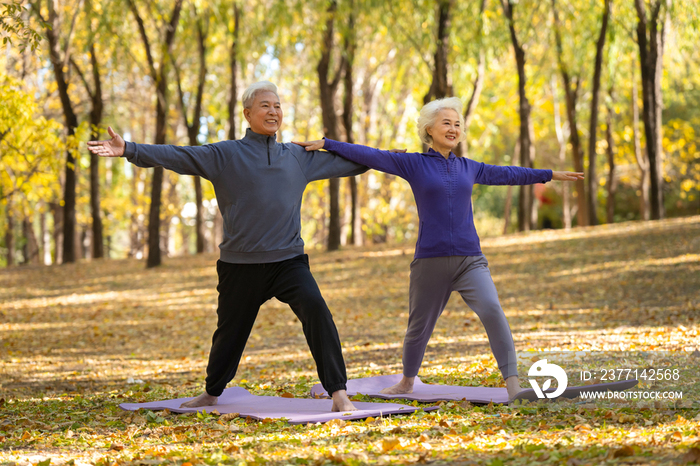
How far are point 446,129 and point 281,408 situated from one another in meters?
2.24

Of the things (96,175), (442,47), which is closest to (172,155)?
(442,47)

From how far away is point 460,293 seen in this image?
14.8ft

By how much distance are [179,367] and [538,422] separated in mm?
4988

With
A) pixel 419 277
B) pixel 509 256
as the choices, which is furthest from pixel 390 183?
pixel 419 277

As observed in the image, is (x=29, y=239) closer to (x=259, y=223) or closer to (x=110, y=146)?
(x=110, y=146)

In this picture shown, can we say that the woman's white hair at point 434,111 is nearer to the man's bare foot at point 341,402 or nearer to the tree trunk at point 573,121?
the man's bare foot at point 341,402

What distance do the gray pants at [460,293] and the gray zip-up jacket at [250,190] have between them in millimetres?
884

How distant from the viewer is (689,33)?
656 inches

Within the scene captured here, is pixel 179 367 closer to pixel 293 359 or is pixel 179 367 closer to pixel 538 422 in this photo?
pixel 293 359

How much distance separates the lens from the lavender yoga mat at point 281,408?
13.6 ft

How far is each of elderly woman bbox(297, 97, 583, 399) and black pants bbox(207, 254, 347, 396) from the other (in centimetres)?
74

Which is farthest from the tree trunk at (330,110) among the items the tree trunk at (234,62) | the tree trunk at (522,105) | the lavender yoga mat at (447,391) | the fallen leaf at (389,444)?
the fallen leaf at (389,444)

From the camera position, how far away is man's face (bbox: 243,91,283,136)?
4387 mm

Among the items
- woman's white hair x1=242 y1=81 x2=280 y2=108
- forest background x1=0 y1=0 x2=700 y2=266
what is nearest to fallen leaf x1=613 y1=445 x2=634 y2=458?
woman's white hair x1=242 y1=81 x2=280 y2=108
